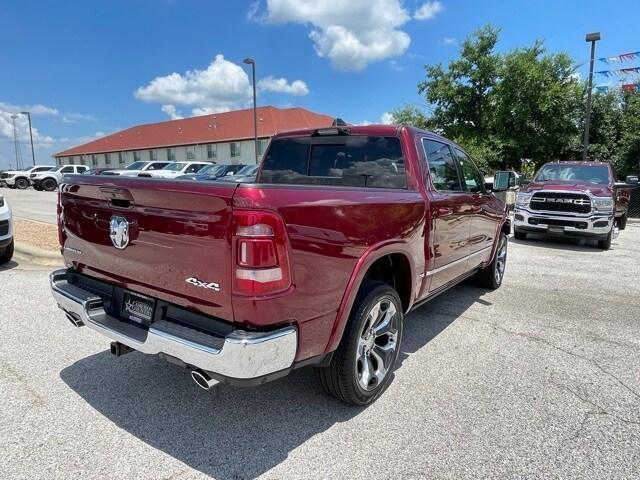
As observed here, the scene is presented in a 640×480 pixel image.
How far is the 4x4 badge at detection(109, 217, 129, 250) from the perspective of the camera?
2.68 m

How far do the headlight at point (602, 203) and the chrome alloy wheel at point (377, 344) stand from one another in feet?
26.2

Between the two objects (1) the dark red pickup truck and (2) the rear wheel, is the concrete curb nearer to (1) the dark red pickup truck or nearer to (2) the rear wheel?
(1) the dark red pickup truck

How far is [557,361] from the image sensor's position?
3865 millimetres

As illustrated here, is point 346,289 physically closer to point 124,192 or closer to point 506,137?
point 124,192

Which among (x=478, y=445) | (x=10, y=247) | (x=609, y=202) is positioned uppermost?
(x=609, y=202)

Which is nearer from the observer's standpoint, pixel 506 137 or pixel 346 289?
pixel 346 289

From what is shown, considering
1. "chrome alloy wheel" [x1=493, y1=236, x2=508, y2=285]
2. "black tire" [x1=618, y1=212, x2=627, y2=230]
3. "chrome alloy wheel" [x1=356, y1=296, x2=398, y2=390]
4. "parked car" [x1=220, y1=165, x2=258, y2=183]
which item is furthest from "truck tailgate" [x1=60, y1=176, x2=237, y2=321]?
"black tire" [x1=618, y1=212, x2=627, y2=230]

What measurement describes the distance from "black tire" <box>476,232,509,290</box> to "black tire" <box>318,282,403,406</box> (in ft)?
9.83

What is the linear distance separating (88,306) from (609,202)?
32.7ft

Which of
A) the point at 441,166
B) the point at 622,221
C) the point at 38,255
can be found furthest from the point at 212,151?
the point at 441,166

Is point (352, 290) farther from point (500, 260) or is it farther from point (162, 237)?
point (500, 260)

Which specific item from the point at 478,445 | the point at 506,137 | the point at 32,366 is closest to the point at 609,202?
the point at 478,445

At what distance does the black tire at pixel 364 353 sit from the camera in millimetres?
2854

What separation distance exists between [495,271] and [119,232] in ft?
16.2
